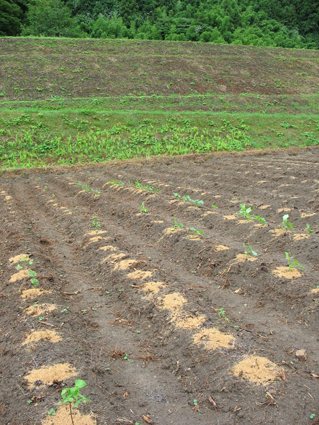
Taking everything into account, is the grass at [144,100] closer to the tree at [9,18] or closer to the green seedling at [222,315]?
the green seedling at [222,315]

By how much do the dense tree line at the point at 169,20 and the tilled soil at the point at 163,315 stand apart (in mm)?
35691

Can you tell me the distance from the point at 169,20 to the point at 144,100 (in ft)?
87.3

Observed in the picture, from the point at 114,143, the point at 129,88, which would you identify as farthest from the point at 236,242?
the point at 129,88

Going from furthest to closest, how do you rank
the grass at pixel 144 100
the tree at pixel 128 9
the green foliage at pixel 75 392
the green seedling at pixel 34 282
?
the tree at pixel 128 9, the grass at pixel 144 100, the green seedling at pixel 34 282, the green foliage at pixel 75 392

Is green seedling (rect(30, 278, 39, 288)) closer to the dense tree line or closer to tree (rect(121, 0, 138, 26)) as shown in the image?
the dense tree line

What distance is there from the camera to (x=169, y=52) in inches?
1151

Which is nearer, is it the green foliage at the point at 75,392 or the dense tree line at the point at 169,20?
the green foliage at the point at 75,392

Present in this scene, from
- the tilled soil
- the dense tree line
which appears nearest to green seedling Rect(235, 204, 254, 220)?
the tilled soil

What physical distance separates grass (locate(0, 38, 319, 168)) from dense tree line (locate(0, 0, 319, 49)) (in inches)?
408

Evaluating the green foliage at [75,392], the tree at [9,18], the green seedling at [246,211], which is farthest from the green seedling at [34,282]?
the tree at [9,18]

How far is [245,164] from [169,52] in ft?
67.2

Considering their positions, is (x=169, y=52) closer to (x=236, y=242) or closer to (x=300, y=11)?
(x=236, y=242)

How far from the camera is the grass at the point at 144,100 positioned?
56.7 feet

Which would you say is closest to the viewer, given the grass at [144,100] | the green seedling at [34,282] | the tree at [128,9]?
the green seedling at [34,282]
